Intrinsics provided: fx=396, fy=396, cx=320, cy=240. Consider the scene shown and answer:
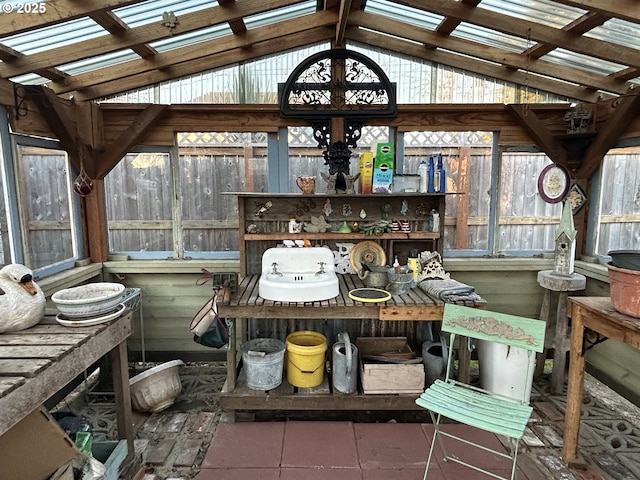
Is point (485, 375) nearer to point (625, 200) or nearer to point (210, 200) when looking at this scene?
point (625, 200)

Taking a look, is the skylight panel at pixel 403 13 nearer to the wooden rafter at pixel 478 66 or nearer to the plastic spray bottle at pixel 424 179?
the wooden rafter at pixel 478 66

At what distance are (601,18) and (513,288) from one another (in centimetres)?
238

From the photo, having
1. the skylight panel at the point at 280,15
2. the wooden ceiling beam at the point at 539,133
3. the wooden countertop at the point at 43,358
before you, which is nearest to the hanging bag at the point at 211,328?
the wooden countertop at the point at 43,358

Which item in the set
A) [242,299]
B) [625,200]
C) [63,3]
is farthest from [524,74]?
[63,3]

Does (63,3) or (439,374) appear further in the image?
(439,374)

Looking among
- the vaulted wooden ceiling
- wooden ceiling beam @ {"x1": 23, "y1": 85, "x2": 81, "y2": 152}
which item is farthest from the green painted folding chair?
wooden ceiling beam @ {"x1": 23, "y1": 85, "x2": 81, "y2": 152}

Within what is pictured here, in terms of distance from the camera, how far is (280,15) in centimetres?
302

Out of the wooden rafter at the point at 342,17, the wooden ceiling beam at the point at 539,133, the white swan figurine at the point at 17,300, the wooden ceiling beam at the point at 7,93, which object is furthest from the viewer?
the wooden ceiling beam at the point at 539,133

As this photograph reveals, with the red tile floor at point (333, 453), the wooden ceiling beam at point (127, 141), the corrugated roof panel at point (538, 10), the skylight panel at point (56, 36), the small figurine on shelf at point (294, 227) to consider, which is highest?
the corrugated roof panel at point (538, 10)

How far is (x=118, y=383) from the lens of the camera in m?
2.13

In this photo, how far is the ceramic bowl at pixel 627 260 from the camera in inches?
76.2

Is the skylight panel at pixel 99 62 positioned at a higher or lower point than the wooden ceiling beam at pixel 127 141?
A: higher

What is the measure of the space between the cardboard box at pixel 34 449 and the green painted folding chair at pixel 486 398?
5.47 ft

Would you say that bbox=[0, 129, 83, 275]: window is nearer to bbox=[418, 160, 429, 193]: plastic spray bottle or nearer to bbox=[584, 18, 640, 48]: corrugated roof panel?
bbox=[418, 160, 429, 193]: plastic spray bottle
